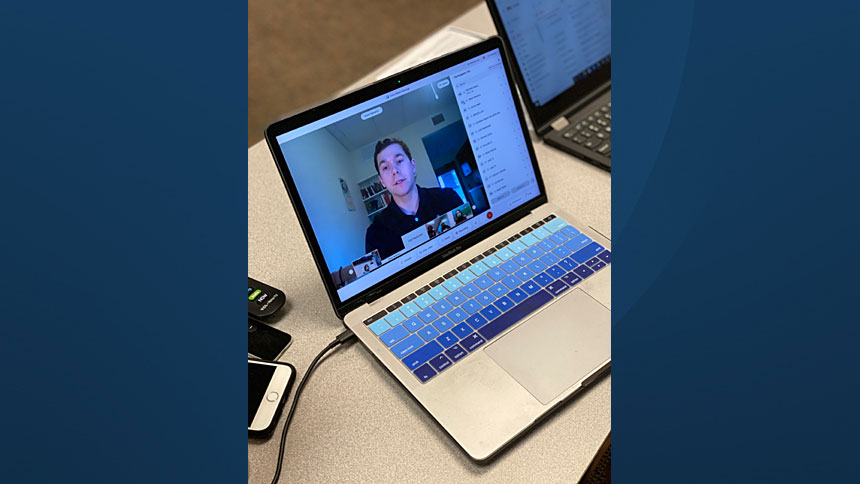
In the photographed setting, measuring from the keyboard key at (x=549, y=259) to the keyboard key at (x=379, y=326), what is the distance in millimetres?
241

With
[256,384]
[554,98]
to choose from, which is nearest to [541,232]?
[554,98]

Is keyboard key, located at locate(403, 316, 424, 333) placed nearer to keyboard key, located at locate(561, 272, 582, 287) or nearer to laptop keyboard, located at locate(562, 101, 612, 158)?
keyboard key, located at locate(561, 272, 582, 287)

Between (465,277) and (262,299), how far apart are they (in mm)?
280

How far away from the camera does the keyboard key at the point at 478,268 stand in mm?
978

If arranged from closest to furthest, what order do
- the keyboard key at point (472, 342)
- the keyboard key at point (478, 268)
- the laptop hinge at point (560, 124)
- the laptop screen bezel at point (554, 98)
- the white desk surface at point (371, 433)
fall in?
1. the white desk surface at point (371, 433)
2. the keyboard key at point (472, 342)
3. the keyboard key at point (478, 268)
4. the laptop screen bezel at point (554, 98)
5. the laptop hinge at point (560, 124)

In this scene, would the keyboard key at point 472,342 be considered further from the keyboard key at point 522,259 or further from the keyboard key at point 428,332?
the keyboard key at point 522,259

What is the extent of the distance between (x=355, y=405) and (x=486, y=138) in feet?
1.36

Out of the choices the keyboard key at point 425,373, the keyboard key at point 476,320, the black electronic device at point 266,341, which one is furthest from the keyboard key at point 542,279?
the black electronic device at point 266,341

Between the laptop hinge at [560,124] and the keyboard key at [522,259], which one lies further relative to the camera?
the laptop hinge at [560,124]

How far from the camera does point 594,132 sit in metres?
1.28
